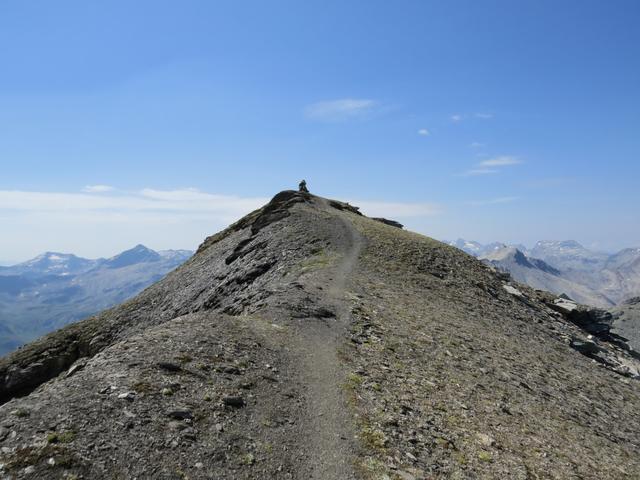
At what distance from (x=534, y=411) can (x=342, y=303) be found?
1362 cm

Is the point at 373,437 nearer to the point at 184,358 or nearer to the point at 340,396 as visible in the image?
the point at 340,396

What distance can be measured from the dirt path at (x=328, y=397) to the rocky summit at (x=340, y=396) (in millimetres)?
82

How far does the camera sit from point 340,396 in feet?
57.4

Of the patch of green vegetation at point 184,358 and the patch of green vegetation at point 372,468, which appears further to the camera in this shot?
the patch of green vegetation at point 184,358

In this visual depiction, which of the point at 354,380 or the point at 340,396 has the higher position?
the point at 354,380

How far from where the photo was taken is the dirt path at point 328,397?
1337 centimetres

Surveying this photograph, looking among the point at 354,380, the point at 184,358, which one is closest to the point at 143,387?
the point at 184,358

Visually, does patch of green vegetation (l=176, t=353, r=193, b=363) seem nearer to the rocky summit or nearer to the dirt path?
the rocky summit

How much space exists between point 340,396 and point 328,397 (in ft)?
1.72

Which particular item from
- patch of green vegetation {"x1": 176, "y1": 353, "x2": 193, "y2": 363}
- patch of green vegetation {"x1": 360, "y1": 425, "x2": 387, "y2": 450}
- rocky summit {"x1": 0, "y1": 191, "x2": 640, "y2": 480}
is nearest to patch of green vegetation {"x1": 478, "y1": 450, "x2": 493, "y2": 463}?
rocky summit {"x1": 0, "y1": 191, "x2": 640, "y2": 480}

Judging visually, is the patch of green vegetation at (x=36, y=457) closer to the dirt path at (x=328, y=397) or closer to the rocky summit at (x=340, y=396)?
the rocky summit at (x=340, y=396)

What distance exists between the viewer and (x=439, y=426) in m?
16.9

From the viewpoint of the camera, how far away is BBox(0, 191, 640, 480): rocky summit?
497 inches

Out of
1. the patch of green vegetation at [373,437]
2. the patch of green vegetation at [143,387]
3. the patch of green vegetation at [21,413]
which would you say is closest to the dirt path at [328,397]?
the patch of green vegetation at [373,437]
